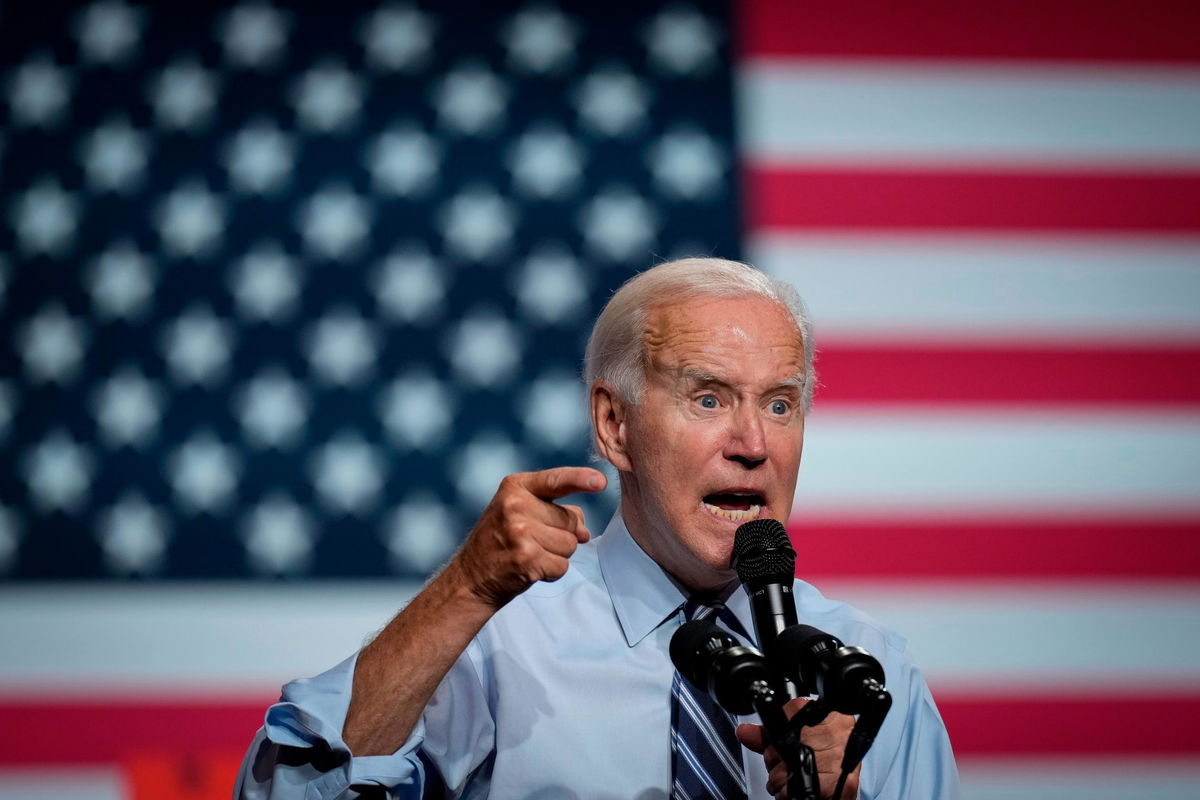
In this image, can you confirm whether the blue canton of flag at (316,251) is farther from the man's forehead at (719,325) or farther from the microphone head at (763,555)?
the microphone head at (763,555)

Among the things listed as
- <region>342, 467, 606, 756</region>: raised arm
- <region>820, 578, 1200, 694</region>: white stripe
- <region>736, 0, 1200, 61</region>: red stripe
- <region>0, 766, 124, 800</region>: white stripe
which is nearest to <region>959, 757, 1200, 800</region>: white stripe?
<region>820, 578, 1200, 694</region>: white stripe

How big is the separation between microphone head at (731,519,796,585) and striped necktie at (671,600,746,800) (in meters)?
0.34

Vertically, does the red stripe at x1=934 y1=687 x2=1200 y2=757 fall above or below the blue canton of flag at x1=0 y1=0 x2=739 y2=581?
below

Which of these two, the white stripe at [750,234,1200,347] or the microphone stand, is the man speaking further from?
the white stripe at [750,234,1200,347]

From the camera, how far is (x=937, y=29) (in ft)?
9.96

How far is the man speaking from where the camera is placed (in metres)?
1.25

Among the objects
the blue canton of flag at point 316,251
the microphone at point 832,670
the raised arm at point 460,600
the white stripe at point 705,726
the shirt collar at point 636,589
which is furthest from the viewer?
the blue canton of flag at point 316,251

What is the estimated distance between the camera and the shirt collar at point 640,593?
4.92 ft

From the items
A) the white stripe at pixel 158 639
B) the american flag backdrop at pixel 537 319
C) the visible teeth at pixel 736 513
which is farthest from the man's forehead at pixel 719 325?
the white stripe at pixel 158 639

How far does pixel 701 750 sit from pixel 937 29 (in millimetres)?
2331

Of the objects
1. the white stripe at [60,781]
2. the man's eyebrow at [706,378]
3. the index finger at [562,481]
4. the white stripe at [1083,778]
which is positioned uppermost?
the man's eyebrow at [706,378]

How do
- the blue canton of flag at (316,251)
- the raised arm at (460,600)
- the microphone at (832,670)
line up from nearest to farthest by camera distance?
the microphone at (832,670)
the raised arm at (460,600)
the blue canton of flag at (316,251)

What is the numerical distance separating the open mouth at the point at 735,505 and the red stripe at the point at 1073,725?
1.57 meters

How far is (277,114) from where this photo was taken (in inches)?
115
